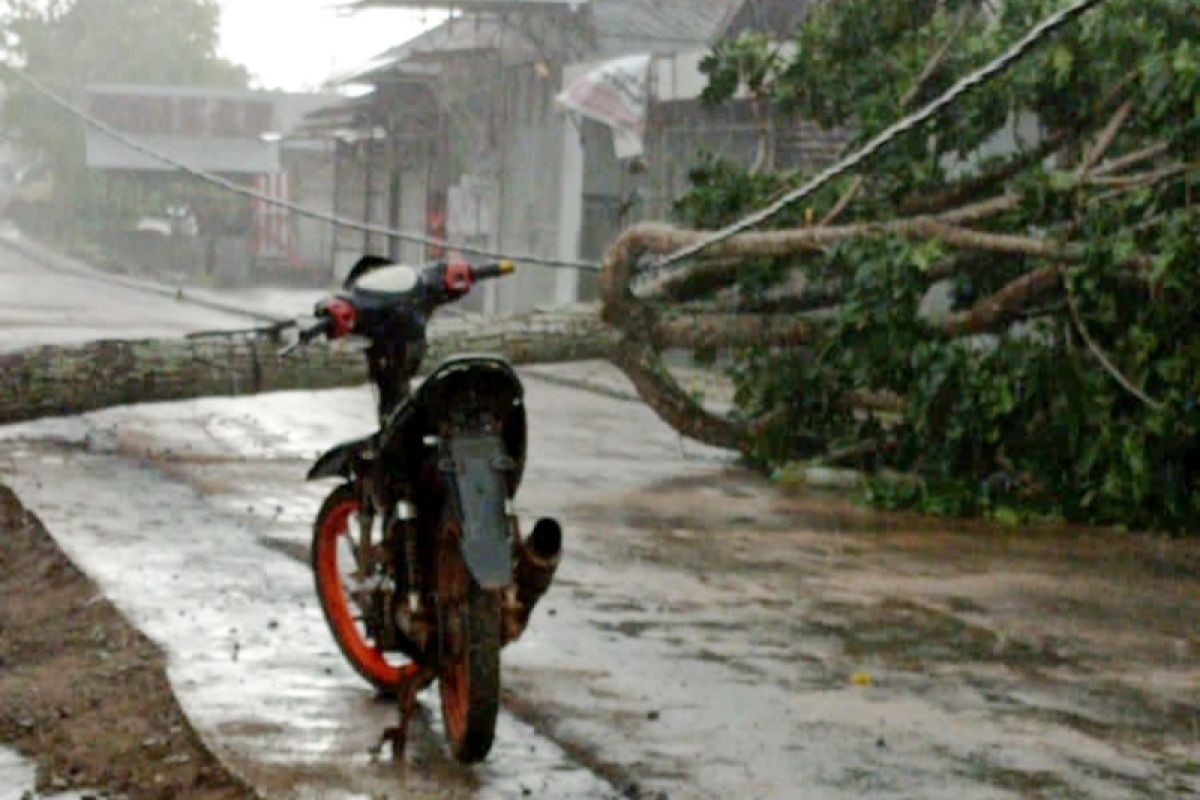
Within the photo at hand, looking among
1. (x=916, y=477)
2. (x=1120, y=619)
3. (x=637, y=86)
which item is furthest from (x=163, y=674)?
(x=637, y=86)

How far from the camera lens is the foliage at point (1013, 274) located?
11.2 meters

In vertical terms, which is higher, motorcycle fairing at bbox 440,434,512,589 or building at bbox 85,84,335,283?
building at bbox 85,84,335,283

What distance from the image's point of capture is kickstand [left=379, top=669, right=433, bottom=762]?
5988 millimetres

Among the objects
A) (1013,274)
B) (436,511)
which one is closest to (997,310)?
(1013,274)

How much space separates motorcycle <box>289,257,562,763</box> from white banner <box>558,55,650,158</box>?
62.4ft

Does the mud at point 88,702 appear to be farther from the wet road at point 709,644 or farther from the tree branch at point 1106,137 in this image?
the tree branch at point 1106,137

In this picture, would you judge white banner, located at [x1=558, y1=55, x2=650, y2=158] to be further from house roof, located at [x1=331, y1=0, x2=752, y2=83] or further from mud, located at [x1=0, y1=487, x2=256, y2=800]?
mud, located at [x1=0, y1=487, x2=256, y2=800]

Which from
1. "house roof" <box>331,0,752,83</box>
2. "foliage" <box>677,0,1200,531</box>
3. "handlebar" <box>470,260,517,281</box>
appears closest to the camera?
"handlebar" <box>470,260,517,281</box>

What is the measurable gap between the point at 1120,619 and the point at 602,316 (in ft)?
18.0

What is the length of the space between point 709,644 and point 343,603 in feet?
5.04

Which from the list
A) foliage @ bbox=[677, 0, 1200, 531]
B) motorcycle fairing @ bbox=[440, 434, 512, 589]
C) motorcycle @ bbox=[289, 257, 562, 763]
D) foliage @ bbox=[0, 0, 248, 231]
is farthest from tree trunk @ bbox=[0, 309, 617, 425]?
foliage @ bbox=[0, 0, 248, 231]

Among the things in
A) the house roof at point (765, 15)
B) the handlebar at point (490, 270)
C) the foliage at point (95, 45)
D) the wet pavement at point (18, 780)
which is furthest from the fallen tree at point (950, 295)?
the foliage at point (95, 45)

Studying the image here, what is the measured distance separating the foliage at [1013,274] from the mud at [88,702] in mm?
5312

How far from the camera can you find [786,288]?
1441 centimetres
